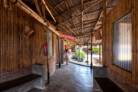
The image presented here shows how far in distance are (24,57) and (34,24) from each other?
6.30 feet

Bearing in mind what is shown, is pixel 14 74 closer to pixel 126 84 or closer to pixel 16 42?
pixel 16 42

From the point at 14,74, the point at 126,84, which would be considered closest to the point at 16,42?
the point at 14,74

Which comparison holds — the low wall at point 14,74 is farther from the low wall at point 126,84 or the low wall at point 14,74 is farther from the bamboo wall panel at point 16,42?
the low wall at point 126,84

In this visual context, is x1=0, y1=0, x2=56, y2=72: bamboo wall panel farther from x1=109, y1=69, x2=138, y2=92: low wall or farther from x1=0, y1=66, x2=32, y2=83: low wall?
x1=109, y1=69, x2=138, y2=92: low wall

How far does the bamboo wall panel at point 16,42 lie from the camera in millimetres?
2416

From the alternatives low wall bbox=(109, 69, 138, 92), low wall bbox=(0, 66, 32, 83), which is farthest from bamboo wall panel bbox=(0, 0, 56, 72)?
low wall bbox=(109, 69, 138, 92)

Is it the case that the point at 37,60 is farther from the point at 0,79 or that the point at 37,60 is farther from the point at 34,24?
the point at 34,24

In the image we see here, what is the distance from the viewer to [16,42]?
281 centimetres

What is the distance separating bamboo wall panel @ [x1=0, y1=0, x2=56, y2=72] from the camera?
7.93 feet

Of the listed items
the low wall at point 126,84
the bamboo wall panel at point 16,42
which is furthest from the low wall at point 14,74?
the low wall at point 126,84

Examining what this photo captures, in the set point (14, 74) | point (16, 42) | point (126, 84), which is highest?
point (16, 42)

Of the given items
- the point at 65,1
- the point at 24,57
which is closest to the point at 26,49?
the point at 24,57

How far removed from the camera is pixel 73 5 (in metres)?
3.57

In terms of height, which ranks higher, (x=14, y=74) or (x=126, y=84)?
(x=126, y=84)
